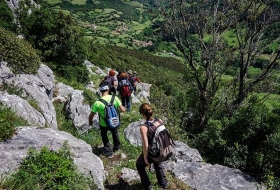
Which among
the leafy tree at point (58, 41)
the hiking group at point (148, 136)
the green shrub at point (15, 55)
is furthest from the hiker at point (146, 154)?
the leafy tree at point (58, 41)

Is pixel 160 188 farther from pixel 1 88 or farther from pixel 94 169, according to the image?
pixel 1 88

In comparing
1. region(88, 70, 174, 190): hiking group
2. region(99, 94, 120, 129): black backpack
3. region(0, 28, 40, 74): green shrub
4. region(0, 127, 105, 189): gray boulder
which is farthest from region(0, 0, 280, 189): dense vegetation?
region(0, 127, 105, 189): gray boulder

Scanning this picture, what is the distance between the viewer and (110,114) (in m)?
7.64

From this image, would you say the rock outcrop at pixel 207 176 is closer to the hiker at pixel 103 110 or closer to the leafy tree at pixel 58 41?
the hiker at pixel 103 110

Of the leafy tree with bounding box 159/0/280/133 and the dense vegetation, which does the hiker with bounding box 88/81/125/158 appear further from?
the leafy tree with bounding box 159/0/280/133

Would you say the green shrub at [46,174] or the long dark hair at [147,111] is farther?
the long dark hair at [147,111]

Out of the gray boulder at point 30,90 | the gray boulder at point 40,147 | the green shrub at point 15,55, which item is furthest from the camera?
the green shrub at point 15,55

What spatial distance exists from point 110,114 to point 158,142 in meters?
2.06

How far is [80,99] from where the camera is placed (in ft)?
39.7

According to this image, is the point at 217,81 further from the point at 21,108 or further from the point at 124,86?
the point at 21,108

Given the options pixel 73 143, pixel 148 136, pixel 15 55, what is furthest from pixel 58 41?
pixel 148 136

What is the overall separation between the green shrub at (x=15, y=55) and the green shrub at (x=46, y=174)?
24.0 ft

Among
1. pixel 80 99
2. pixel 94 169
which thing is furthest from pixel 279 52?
pixel 94 169

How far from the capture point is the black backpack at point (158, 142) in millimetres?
6113
